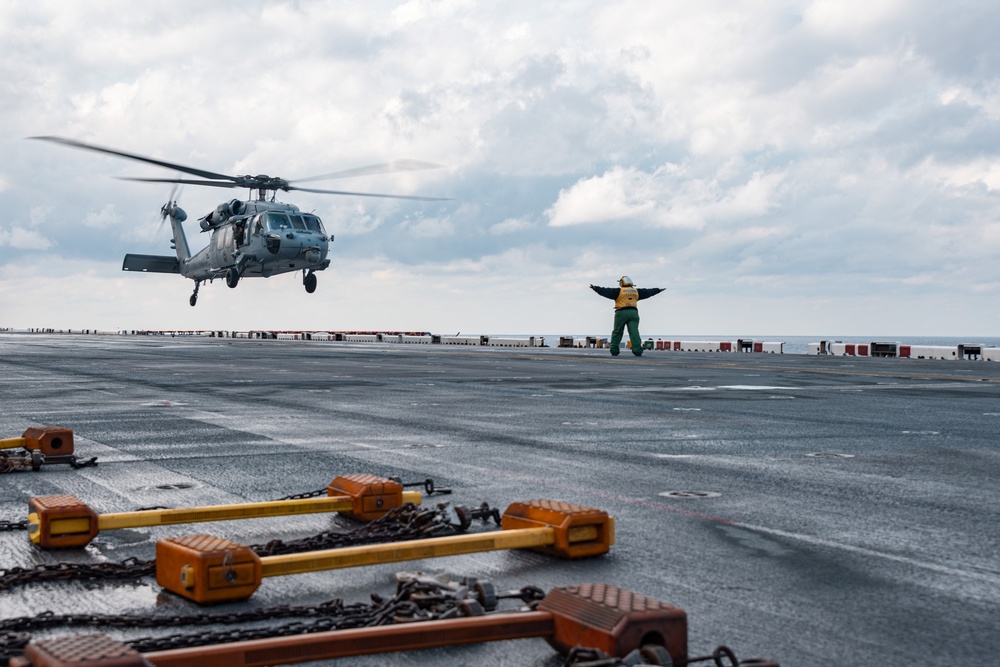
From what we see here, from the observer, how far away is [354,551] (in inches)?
190

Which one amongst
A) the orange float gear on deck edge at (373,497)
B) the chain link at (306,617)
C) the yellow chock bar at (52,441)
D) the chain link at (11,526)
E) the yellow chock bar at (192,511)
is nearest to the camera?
the chain link at (306,617)

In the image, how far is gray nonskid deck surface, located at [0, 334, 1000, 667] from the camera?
14.5 ft

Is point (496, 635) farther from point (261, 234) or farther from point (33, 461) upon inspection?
point (261, 234)

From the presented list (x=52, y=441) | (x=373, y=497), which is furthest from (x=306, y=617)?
(x=52, y=441)

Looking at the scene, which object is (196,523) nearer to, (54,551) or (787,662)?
(54,551)

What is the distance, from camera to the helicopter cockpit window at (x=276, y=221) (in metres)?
41.4

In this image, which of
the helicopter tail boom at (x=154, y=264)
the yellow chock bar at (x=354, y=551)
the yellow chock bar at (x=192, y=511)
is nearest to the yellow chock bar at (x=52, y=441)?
the yellow chock bar at (x=192, y=511)

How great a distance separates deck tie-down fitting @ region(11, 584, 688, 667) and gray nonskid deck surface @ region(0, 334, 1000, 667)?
0.68 feet

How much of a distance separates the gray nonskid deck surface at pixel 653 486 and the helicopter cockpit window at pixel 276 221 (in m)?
23.0

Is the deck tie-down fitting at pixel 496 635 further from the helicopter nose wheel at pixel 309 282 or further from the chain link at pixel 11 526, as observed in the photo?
the helicopter nose wheel at pixel 309 282

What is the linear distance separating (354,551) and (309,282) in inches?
1606

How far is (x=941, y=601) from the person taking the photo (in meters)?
4.60

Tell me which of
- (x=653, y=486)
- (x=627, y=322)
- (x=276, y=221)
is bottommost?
(x=653, y=486)

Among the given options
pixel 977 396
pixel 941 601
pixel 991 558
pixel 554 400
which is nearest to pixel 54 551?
pixel 941 601
